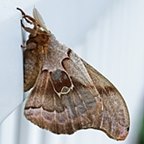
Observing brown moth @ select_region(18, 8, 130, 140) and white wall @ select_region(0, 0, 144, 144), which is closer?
brown moth @ select_region(18, 8, 130, 140)

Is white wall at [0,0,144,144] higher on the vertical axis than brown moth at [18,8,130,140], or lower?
higher

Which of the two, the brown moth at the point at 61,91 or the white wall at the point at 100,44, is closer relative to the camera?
the brown moth at the point at 61,91

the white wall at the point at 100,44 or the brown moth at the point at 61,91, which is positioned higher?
the white wall at the point at 100,44

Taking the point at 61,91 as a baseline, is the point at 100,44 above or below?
above

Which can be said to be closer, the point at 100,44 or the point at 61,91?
the point at 61,91
